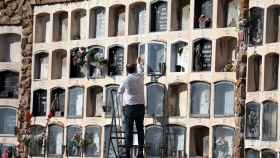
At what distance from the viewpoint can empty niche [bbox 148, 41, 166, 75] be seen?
11812 mm

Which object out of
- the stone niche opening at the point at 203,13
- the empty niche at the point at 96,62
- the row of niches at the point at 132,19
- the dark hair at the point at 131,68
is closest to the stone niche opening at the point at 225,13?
the row of niches at the point at 132,19

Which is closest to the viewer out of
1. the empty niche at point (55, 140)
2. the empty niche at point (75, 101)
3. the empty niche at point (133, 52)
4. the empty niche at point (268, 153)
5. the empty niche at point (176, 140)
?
the empty niche at point (268, 153)

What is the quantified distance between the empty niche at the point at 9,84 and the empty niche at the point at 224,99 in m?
3.66

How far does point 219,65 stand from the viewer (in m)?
11.2

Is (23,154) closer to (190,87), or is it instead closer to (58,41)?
(58,41)

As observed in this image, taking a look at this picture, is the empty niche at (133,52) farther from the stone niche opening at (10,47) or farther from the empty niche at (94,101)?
the stone niche opening at (10,47)

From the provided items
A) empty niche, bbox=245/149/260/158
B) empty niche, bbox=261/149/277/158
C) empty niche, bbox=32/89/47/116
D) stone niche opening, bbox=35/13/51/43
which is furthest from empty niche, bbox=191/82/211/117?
stone niche opening, bbox=35/13/51/43

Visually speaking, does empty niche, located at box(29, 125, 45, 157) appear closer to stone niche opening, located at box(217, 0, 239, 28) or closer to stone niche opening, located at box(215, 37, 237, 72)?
stone niche opening, located at box(215, 37, 237, 72)

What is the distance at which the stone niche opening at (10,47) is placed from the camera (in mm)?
13643

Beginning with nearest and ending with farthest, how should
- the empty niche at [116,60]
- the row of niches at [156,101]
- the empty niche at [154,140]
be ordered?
the row of niches at [156,101]
the empty niche at [154,140]
the empty niche at [116,60]

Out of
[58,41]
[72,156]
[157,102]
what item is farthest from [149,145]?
[58,41]

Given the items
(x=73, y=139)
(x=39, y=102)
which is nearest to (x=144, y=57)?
(x=73, y=139)

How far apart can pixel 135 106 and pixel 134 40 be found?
1393 millimetres

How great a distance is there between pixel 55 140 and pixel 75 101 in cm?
66
